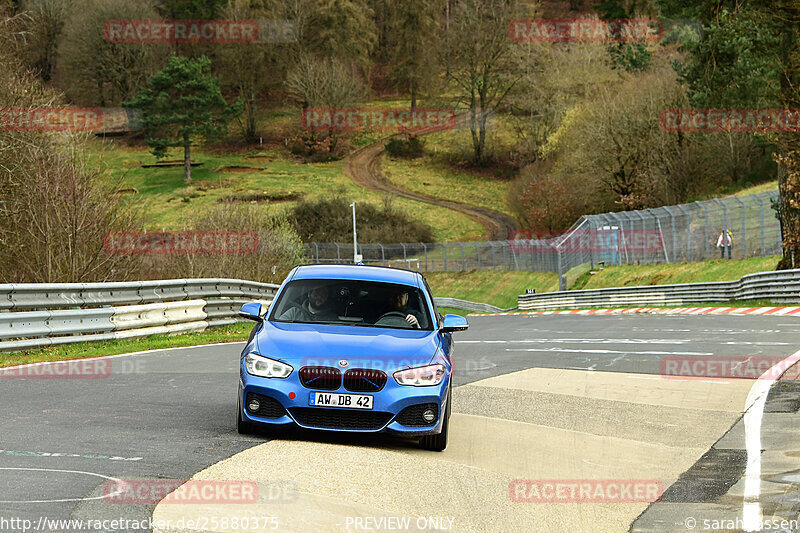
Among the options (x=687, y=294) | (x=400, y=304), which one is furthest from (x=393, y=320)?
(x=687, y=294)

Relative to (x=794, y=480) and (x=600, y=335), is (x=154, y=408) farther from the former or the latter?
(x=600, y=335)

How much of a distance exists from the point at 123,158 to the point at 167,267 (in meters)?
86.0

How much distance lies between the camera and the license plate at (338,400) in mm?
8055

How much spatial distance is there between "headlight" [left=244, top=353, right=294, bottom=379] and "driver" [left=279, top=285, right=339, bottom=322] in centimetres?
111

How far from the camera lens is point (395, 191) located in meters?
107

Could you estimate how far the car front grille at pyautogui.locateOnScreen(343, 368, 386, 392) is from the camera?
320 inches

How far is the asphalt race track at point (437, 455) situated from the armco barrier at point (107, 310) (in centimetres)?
216

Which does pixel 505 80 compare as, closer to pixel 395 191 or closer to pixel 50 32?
pixel 395 191

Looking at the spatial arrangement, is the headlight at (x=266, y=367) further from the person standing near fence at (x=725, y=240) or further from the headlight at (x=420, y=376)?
the person standing near fence at (x=725, y=240)

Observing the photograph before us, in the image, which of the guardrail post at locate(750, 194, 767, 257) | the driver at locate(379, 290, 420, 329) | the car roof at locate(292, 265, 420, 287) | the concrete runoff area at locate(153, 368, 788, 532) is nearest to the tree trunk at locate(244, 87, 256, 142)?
the guardrail post at locate(750, 194, 767, 257)

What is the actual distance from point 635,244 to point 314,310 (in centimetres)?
4312

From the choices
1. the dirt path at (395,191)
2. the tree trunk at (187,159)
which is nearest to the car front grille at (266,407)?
the dirt path at (395,191)

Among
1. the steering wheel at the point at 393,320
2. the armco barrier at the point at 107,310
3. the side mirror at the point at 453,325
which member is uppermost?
the steering wheel at the point at 393,320

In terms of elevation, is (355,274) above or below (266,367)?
above
